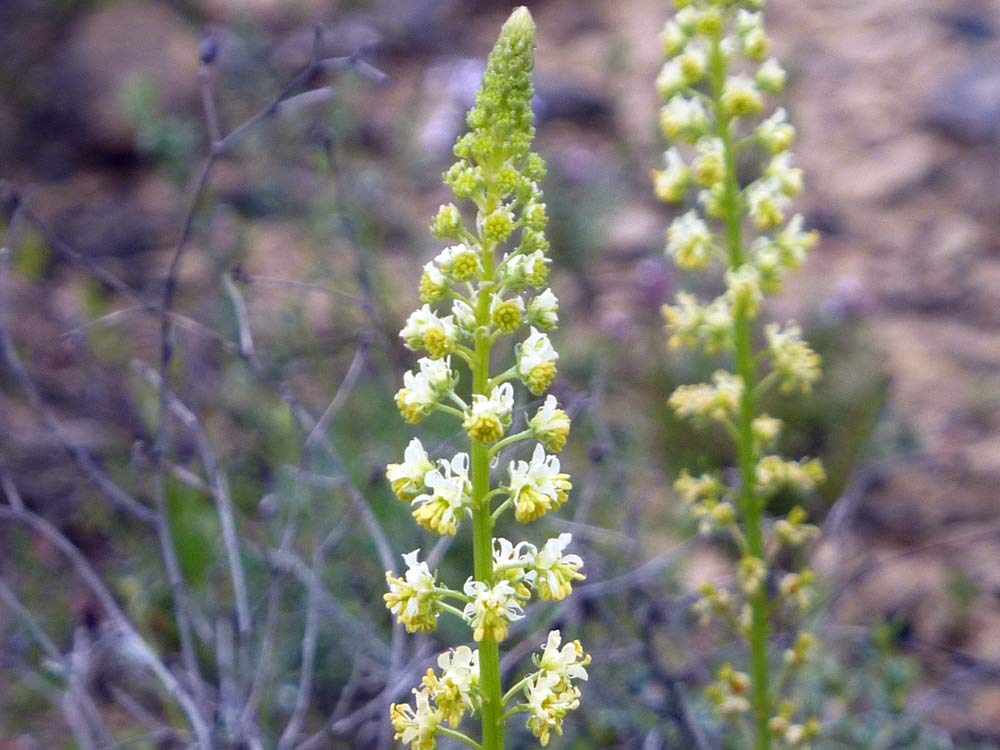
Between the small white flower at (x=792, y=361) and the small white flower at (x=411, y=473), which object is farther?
the small white flower at (x=792, y=361)

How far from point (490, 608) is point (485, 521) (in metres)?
0.16

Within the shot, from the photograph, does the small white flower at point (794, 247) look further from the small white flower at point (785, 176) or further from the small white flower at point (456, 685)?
the small white flower at point (456, 685)

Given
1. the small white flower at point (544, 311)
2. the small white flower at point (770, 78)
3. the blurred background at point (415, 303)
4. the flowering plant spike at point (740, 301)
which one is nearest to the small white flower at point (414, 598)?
the small white flower at point (544, 311)

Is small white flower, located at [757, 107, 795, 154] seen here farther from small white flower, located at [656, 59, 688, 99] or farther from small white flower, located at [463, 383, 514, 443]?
small white flower, located at [463, 383, 514, 443]

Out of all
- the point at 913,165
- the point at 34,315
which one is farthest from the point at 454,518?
the point at 913,165

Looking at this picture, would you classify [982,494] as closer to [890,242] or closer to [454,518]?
[890,242]

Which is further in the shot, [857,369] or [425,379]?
[857,369]

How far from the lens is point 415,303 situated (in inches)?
236

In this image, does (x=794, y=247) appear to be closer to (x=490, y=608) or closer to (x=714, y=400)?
(x=714, y=400)

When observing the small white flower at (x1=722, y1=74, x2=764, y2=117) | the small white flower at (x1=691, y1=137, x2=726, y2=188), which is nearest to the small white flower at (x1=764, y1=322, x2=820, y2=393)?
the small white flower at (x1=691, y1=137, x2=726, y2=188)

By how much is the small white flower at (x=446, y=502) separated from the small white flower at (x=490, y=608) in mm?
111

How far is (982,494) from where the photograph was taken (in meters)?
4.98

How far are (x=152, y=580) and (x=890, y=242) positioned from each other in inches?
178

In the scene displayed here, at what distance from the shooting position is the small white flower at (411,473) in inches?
78.2
